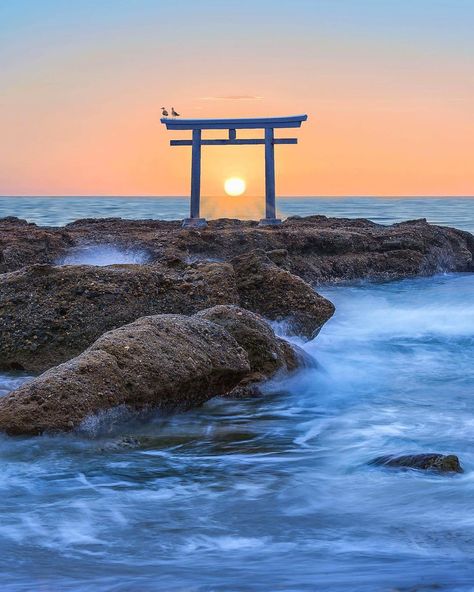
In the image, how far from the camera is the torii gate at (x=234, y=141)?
18.5m

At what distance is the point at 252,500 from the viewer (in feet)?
15.4

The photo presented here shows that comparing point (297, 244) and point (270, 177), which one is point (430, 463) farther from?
point (270, 177)

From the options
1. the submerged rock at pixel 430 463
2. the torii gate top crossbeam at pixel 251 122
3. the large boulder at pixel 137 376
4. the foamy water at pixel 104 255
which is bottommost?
the submerged rock at pixel 430 463

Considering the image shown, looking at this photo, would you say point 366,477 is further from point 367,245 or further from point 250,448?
point 367,245

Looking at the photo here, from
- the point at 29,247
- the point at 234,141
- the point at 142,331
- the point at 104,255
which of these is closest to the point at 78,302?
the point at 142,331

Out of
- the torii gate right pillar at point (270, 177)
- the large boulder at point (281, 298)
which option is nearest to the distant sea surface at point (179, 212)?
the torii gate right pillar at point (270, 177)

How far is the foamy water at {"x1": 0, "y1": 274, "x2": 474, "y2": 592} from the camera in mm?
3736

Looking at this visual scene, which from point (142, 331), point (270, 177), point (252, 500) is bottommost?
point (252, 500)

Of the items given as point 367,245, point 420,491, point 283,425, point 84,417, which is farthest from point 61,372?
point 367,245

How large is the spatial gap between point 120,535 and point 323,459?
179 cm

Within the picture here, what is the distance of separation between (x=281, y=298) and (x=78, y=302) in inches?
79.1

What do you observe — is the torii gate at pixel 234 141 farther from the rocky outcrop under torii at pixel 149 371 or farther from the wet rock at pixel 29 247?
the rocky outcrop under torii at pixel 149 371

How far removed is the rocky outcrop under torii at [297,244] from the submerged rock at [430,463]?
5887 mm

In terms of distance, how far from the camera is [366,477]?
5109 mm
